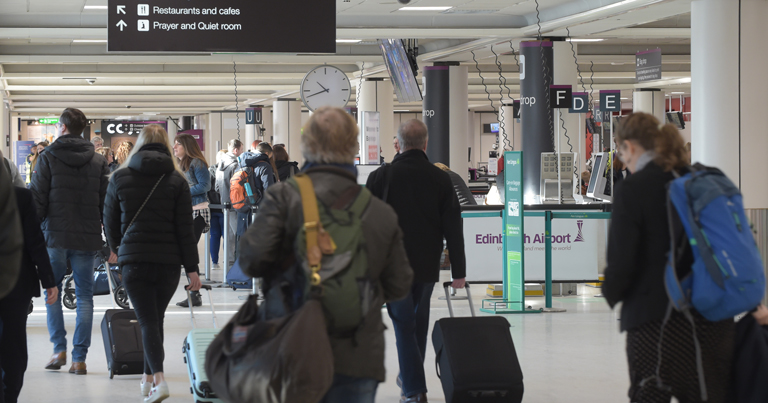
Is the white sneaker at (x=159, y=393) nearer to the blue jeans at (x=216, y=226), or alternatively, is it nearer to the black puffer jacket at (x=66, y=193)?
the black puffer jacket at (x=66, y=193)

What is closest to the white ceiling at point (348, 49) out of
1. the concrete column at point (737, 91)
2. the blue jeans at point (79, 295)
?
the concrete column at point (737, 91)

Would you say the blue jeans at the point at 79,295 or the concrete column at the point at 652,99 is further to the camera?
the concrete column at the point at 652,99

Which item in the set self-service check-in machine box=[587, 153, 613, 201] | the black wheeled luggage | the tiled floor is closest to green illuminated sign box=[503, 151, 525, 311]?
the tiled floor

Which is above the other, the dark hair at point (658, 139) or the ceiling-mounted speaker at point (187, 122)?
the ceiling-mounted speaker at point (187, 122)

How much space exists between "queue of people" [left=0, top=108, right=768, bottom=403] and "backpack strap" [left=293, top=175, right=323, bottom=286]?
12 mm

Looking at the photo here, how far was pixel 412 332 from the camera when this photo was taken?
443 centimetres

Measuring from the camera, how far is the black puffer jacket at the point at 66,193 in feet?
17.5

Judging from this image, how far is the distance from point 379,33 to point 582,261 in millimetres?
4564

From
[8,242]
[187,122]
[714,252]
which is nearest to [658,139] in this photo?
[714,252]

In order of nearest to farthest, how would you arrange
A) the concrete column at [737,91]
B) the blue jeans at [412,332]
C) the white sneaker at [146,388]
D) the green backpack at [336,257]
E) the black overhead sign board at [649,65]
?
the green backpack at [336,257] < the blue jeans at [412,332] < the white sneaker at [146,388] < the concrete column at [737,91] < the black overhead sign board at [649,65]

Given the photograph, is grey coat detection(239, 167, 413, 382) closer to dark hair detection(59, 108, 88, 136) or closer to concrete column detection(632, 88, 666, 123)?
A: dark hair detection(59, 108, 88, 136)

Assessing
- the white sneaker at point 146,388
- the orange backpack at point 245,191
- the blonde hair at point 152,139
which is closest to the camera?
the blonde hair at point 152,139

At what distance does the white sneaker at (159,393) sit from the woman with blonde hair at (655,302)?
2.51 meters

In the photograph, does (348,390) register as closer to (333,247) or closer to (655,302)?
(333,247)
